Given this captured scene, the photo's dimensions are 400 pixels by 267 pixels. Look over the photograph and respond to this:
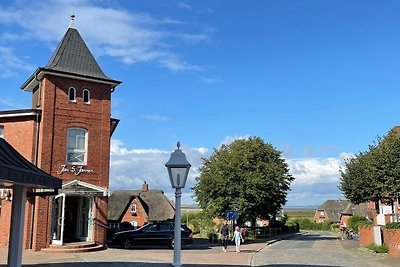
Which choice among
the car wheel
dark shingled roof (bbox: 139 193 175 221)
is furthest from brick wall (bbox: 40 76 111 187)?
dark shingled roof (bbox: 139 193 175 221)

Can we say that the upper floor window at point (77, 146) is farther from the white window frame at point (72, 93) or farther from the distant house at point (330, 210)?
the distant house at point (330, 210)

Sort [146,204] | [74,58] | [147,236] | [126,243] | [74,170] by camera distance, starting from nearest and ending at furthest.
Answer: [74,170], [74,58], [126,243], [147,236], [146,204]

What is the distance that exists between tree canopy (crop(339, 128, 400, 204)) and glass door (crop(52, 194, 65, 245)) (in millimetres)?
17678

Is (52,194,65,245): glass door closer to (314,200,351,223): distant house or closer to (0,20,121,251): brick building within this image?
(0,20,121,251): brick building

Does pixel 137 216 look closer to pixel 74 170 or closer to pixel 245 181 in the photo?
pixel 245 181

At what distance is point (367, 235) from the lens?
29156mm

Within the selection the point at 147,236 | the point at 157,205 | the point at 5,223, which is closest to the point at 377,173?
the point at 147,236

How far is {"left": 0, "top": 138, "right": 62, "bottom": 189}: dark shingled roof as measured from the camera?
9.00 metres

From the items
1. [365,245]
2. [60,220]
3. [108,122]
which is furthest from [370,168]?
[60,220]

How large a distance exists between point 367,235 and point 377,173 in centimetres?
406

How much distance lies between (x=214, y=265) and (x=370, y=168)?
13.8 metres

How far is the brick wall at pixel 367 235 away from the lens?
28.0 m

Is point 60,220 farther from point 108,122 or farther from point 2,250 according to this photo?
point 108,122

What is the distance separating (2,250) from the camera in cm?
2309
